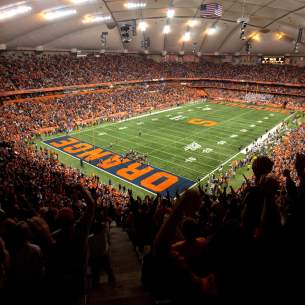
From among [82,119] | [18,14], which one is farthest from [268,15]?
[18,14]

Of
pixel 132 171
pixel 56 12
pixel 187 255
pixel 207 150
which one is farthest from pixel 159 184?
pixel 56 12

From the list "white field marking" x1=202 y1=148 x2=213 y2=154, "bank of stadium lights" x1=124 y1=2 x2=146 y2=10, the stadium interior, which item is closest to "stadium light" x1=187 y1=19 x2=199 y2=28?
the stadium interior

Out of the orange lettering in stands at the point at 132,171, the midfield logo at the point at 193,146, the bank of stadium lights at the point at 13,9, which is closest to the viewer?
the orange lettering in stands at the point at 132,171

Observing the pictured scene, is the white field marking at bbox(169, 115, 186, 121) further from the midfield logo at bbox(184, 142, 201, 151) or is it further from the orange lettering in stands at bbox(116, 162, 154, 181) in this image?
the orange lettering in stands at bbox(116, 162, 154, 181)

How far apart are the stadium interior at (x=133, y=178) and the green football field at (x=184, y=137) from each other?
21cm

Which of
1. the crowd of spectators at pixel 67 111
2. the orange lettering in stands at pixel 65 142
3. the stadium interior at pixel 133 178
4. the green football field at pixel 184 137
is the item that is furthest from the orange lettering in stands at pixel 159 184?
the crowd of spectators at pixel 67 111

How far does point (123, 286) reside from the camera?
12.5ft

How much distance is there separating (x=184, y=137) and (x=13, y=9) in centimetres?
2181

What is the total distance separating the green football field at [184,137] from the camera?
25.2 metres

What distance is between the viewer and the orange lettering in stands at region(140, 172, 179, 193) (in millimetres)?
20889

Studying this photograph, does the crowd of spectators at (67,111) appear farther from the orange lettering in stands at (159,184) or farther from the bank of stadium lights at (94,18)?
the orange lettering in stands at (159,184)

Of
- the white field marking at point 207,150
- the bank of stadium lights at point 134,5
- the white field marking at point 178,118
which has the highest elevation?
the bank of stadium lights at point 134,5

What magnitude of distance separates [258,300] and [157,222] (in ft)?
8.66

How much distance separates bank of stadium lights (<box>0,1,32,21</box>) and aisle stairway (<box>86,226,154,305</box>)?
27.7 m
